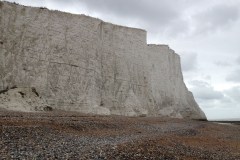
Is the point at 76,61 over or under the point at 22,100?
over

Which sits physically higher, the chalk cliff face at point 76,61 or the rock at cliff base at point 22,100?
the chalk cliff face at point 76,61

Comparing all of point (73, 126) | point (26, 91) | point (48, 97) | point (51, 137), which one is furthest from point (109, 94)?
point (51, 137)

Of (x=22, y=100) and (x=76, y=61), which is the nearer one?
(x=22, y=100)

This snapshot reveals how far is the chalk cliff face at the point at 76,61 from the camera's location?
3023cm

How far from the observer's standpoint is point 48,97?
99.7 ft

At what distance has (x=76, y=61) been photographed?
1337 inches

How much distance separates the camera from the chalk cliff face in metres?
30.2

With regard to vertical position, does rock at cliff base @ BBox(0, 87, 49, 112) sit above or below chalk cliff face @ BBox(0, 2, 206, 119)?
below

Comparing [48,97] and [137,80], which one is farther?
[137,80]

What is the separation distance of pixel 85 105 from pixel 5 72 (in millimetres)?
7799

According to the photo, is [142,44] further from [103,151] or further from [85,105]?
[103,151]

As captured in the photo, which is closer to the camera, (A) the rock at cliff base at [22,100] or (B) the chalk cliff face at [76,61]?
(A) the rock at cliff base at [22,100]

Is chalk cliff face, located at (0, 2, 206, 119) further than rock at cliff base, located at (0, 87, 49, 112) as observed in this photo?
Yes

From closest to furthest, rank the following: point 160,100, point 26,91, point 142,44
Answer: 1. point 26,91
2. point 142,44
3. point 160,100
